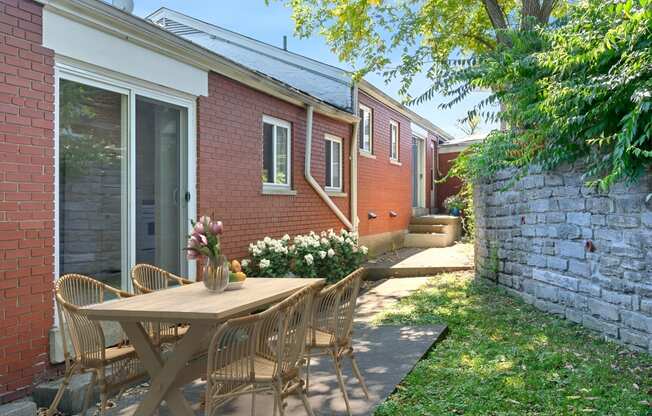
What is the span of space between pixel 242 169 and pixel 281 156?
4.85ft

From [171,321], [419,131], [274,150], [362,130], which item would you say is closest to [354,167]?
[362,130]

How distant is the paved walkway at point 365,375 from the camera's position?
13.0 feet

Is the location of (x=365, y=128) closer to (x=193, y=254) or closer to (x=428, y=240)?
(x=428, y=240)

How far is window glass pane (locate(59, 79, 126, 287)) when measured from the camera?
15.8 feet

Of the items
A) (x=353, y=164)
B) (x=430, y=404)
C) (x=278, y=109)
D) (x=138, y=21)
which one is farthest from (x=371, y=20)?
(x=430, y=404)

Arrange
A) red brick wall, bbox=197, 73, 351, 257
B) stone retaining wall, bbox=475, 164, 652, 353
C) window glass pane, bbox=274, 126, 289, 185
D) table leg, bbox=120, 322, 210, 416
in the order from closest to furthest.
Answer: table leg, bbox=120, 322, 210, 416 → stone retaining wall, bbox=475, 164, 652, 353 → red brick wall, bbox=197, 73, 351, 257 → window glass pane, bbox=274, 126, 289, 185

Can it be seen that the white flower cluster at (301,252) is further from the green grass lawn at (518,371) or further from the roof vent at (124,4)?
the roof vent at (124,4)

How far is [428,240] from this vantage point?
15.0m

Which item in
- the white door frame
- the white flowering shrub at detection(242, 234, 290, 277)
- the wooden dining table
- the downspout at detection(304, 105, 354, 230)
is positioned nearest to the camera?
the wooden dining table

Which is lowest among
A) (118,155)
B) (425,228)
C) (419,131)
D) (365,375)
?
(365,375)

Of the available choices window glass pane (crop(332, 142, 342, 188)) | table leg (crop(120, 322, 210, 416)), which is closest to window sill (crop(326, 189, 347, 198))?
window glass pane (crop(332, 142, 342, 188))

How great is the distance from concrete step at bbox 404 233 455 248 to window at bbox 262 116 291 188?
689 cm

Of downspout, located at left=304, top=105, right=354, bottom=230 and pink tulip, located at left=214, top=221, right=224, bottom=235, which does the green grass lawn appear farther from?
downspout, located at left=304, top=105, right=354, bottom=230

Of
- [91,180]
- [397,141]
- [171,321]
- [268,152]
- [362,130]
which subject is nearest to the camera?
[171,321]
